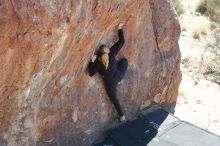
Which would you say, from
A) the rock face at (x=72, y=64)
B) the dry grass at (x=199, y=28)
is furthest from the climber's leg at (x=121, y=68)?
the dry grass at (x=199, y=28)

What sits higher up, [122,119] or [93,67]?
[93,67]

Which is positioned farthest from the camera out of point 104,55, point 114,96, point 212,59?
point 212,59

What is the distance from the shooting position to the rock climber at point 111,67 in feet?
21.6

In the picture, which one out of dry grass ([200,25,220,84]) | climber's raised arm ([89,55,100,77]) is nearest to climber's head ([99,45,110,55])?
climber's raised arm ([89,55,100,77])

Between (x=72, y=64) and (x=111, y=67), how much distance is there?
2.78ft

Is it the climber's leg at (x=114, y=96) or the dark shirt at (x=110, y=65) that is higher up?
the dark shirt at (x=110, y=65)

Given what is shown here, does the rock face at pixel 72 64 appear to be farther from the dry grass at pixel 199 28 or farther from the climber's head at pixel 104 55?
the dry grass at pixel 199 28

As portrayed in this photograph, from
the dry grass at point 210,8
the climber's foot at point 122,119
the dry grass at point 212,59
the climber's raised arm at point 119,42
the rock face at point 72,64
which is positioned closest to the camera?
the rock face at point 72,64

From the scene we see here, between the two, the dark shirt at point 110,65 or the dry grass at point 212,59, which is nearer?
the dark shirt at point 110,65

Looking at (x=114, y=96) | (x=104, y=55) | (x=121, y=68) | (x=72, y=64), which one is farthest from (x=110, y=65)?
(x=72, y=64)

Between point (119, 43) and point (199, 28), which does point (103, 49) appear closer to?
point (119, 43)

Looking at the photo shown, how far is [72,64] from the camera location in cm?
613

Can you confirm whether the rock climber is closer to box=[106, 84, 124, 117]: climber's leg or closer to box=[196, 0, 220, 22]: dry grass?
box=[106, 84, 124, 117]: climber's leg

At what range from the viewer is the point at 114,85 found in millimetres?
7047
